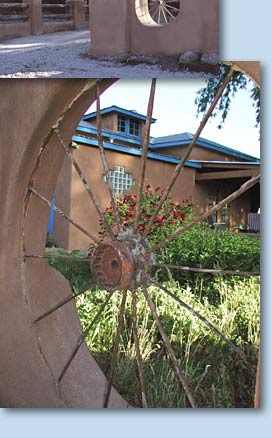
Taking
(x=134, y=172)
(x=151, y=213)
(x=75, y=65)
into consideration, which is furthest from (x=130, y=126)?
(x=75, y=65)

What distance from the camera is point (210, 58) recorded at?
1894 mm

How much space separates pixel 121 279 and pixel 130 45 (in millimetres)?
909

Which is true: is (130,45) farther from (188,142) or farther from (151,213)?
(151,213)

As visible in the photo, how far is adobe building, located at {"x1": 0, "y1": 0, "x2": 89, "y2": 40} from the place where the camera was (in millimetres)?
2148

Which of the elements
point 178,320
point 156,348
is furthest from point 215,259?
point 156,348

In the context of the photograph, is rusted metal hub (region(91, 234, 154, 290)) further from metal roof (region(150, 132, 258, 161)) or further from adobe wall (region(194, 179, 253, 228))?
adobe wall (region(194, 179, 253, 228))

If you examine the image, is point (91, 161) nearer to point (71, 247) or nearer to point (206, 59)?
point (71, 247)

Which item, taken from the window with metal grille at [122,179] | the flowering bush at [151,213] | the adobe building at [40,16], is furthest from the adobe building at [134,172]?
the adobe building at [40,16]

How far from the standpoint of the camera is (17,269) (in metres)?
2.14

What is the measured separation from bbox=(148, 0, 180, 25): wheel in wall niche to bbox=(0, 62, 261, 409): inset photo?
256 mm

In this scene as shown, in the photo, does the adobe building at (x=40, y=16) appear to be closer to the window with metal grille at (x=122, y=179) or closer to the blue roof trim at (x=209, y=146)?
the blue roof trim at (x=209, y=146)

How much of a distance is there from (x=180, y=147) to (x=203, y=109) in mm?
1641

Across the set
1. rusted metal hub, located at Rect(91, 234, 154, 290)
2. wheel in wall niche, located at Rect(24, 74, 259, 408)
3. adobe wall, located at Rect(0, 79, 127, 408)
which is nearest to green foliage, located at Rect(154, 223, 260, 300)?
wheel in wall niche, located at Rect(24, 74, 259, 408)

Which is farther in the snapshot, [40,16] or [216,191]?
[216,191]
